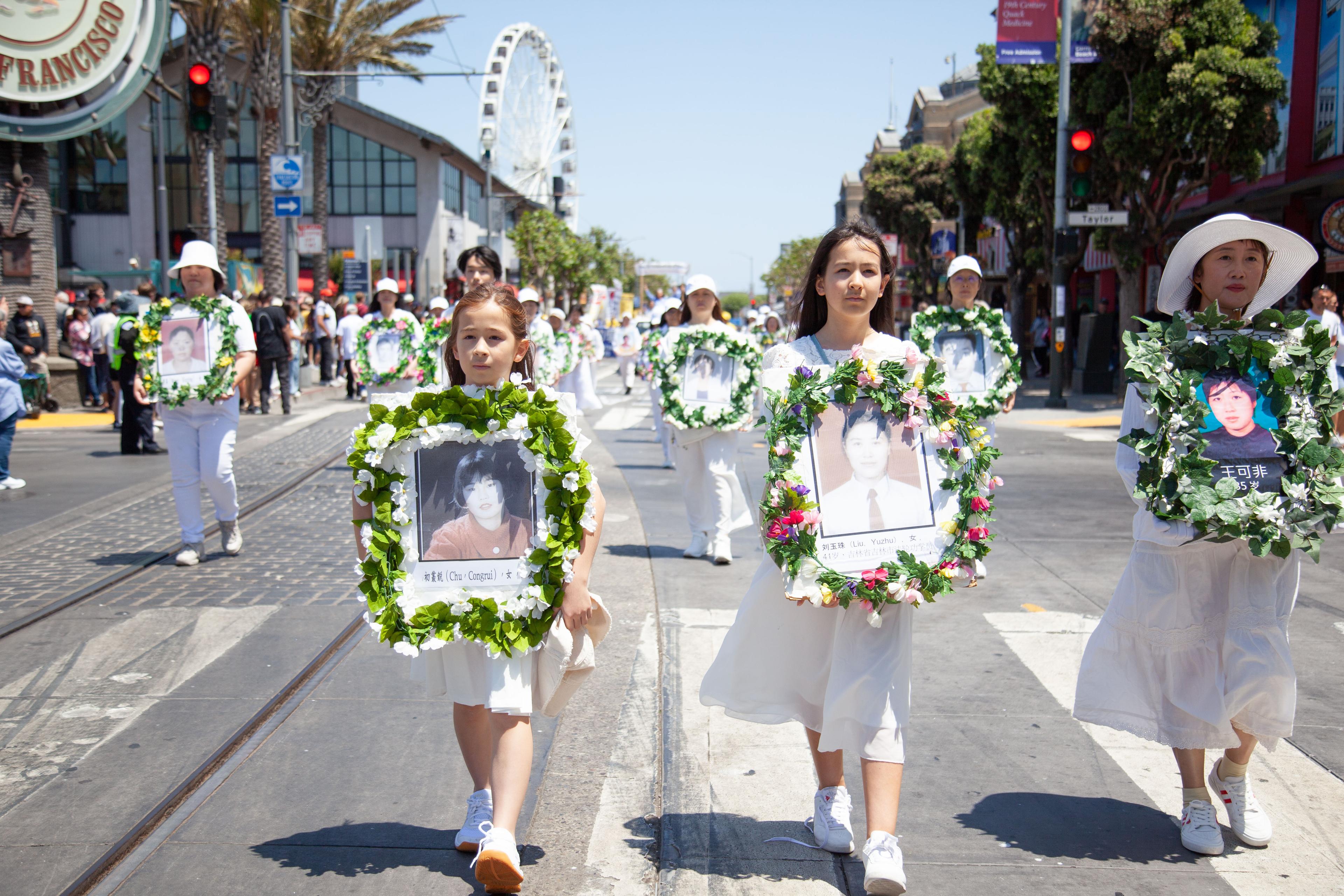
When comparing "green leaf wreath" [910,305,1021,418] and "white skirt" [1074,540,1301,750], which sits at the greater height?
"green leaf wreath" [910,305,1021,418]

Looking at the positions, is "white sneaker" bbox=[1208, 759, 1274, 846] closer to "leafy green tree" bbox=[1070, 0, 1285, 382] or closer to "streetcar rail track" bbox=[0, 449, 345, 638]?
"streetcar rail track" bbox=[0, 449, 345, 638]

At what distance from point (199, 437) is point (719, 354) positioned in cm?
363

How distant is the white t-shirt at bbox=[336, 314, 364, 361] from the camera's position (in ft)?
70.8

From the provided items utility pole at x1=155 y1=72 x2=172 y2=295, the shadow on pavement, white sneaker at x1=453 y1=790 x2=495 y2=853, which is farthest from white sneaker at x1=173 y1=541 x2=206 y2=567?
utility pole at x1=155 y1=72 x2=172 y2=295

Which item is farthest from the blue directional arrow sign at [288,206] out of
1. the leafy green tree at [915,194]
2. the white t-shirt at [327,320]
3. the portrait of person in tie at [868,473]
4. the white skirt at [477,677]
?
the leafy green tree at [915,194]

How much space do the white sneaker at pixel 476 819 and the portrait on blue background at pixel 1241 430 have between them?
2.45 metres

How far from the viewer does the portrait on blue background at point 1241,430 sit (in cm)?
374

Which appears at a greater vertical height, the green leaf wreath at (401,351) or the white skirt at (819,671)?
the green leaf wreath at (401,351)

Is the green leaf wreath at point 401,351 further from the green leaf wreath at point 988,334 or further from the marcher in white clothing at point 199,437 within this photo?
the green leaf wreath at point 988,334

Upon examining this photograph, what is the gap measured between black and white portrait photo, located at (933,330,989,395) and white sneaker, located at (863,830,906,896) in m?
7.24

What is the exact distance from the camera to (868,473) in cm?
357

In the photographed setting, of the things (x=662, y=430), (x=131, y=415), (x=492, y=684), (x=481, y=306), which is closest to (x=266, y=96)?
(x=131, y=415)

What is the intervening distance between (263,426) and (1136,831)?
611 inches

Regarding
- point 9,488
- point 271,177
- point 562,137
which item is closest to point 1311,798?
point 9,488
